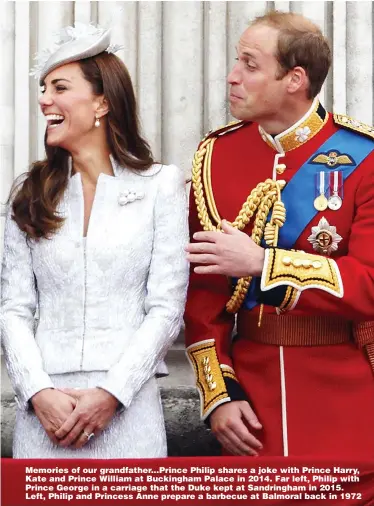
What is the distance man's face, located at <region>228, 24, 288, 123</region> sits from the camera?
312 cm

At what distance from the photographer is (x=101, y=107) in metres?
3.04

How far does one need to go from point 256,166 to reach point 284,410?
Result: 66 centimetres

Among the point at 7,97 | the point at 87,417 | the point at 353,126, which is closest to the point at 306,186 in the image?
the point at 353,126

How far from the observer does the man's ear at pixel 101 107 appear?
9.96 ft

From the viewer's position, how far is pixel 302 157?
3.15m

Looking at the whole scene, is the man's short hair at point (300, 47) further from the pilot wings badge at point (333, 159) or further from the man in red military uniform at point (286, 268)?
the pilot wings badge at point (333, 159)

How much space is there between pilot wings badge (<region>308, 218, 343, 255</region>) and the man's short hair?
38cm

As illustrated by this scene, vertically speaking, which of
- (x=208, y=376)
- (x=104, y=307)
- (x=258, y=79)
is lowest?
(x=208, y=376)

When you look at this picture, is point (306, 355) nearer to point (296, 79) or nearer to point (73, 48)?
point (296, 79)

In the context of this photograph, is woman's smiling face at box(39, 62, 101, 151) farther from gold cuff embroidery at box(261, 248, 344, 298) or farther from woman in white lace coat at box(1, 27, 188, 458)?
gold cuff embroidery at box(261, 248, 344, 298)

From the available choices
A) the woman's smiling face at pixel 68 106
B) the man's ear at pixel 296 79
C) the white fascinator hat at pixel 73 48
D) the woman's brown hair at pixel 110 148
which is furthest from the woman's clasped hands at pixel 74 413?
the man's ear at pixel 296 79
